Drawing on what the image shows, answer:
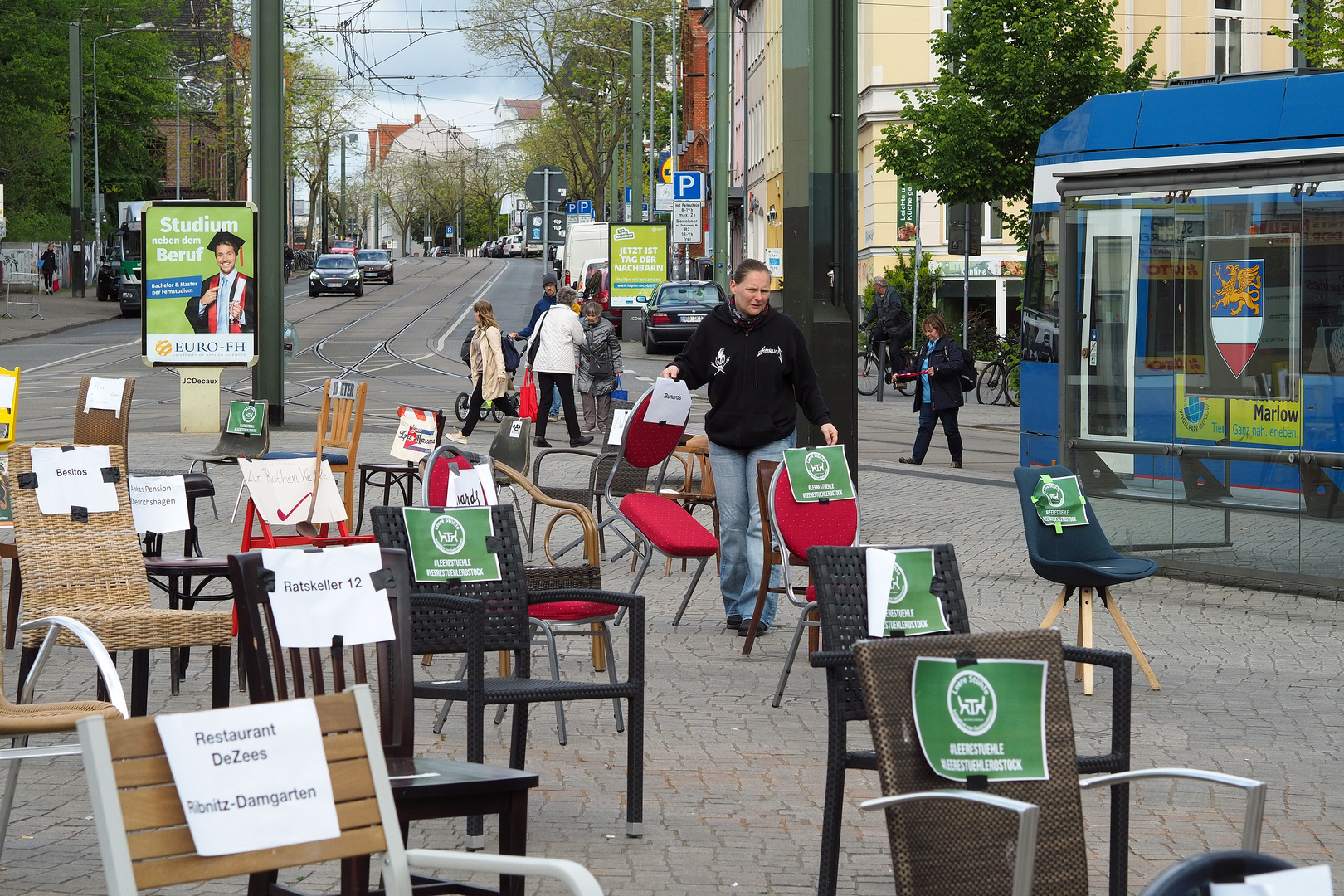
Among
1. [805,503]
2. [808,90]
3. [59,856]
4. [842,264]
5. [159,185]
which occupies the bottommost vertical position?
[59,856]

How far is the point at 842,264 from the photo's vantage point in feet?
40.5

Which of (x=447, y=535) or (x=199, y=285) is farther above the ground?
(x=199, y=285)

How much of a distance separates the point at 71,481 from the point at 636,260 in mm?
31393

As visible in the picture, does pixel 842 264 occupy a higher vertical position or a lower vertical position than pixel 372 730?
higher

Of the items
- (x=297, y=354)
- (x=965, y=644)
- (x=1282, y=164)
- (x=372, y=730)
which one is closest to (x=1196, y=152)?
(x=1282, y=164)

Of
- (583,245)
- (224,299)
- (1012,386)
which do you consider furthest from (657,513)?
(583,245)

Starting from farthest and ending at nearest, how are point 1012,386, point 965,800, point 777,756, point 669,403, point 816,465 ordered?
1. point 1012,386
2. point 669,403
3. point 816,465
4. point 777,756
5. point 965,800

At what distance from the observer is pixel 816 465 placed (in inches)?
336

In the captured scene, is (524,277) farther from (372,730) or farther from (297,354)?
(372,730)

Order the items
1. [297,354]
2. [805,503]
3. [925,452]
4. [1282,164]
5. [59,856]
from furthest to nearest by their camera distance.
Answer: [297,354] → [925,452] → [1282,164] → [805,503] → [59,856]

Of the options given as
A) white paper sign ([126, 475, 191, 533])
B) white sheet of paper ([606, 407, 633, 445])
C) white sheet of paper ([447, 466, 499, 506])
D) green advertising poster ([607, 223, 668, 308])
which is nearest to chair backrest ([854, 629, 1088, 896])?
white sheet of paper ([447, 466, 499, 506])

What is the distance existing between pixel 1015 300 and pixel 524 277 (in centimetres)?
3707

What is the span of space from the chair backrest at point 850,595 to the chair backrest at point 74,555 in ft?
10.0

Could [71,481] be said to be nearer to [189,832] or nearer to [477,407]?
[189,832]
